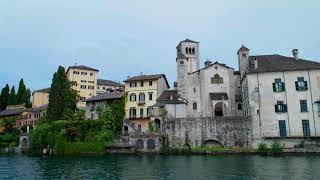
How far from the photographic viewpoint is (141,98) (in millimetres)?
69000

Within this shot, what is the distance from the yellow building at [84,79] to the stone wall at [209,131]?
40.9 meters

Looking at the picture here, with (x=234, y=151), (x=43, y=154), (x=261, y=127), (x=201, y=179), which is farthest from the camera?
(x=43, y=154)

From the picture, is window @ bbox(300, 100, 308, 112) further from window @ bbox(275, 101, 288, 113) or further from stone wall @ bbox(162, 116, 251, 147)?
stone wall @ bbox(162, 116, 251, 147)

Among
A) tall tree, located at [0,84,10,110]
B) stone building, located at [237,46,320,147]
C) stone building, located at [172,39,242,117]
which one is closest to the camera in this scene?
stone building, located at [237,46,320,147]

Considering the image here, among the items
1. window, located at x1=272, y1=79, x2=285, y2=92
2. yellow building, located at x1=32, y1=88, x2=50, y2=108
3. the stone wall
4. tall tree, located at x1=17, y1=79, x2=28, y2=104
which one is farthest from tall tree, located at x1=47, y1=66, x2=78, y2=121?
tall tree, located at x1=17, y1=79, x2=28, y2=104

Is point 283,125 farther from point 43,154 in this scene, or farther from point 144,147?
point 43,154

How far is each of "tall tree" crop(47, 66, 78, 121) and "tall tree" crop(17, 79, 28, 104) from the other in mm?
43014

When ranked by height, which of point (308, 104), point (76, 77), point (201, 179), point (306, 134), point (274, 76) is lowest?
point (201, 179)

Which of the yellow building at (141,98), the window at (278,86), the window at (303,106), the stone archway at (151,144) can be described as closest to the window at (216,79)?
the yellow building at (141,98)

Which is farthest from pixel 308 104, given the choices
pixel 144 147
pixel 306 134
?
pixel 144 147

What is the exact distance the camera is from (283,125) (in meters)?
54.9

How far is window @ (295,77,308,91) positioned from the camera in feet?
182

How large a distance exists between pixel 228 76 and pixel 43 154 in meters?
37.1

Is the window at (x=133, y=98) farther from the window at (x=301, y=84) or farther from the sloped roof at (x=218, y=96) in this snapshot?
the window at (x=301, y=84)
